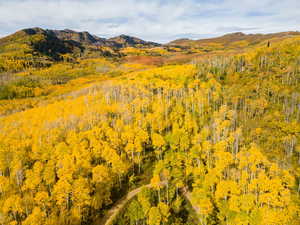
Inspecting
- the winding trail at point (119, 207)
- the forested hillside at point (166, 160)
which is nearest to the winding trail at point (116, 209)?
the winding trail at point (119, 207)

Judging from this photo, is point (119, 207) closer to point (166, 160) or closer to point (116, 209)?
point (116, 209)

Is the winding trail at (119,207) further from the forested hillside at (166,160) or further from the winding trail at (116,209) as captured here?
the forested hillside at (166,160)

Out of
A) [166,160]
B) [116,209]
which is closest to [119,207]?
[116,209]

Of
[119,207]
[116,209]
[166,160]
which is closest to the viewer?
[116,209]

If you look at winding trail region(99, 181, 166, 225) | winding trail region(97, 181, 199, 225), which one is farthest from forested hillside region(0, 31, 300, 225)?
winding trail region(99, 181, 166, 225)

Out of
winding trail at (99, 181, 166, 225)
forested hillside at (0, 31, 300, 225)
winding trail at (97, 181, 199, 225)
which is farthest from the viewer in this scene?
winding trail at (97, 181, 199, 225)

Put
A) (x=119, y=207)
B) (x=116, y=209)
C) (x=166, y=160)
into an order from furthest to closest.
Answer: (x=166, y=160)
(x=119, y=207)
(x=116, y=209)

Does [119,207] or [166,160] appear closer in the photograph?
[119,207]

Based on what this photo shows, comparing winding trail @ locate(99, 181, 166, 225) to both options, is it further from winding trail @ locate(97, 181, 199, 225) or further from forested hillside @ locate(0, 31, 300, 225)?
forested hillside @ locate(0, 31, 300, 225)

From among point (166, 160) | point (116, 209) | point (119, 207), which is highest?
point (166, 160)

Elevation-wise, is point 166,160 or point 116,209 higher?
point 166,160

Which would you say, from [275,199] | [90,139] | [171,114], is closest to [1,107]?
[90,139]

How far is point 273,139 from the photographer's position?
93.4m

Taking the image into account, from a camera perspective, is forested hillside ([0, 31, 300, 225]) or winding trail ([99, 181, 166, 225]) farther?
winding trail ([99, 181, 166, 225])
